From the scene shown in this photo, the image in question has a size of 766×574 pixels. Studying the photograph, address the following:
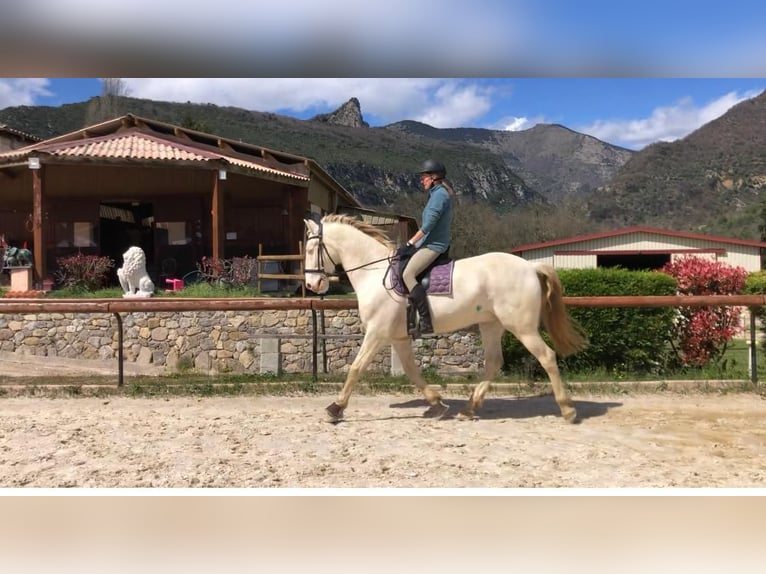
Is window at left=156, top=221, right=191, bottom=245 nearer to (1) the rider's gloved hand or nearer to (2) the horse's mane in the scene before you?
(2) the horse's mane

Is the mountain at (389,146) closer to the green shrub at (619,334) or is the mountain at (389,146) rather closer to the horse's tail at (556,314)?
the green shrub at (619,334)

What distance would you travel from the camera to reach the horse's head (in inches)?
207

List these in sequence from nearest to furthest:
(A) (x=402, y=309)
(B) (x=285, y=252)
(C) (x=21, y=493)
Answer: (C) (x=21, y=493) < (A) (x=402, y=309) < (B) (x=285, y=252)

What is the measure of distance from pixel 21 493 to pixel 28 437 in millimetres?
2047

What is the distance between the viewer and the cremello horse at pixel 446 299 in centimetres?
510

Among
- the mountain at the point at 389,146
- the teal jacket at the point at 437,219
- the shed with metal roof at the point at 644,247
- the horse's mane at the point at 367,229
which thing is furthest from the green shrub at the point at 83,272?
the mountain at the point at 389,146

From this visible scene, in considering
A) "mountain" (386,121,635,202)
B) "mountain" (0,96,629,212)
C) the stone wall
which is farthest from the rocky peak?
the stone wall

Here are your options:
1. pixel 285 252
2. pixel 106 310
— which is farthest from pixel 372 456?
pixel 285 252

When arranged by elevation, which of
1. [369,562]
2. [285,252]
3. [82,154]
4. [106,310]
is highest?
[82,154]

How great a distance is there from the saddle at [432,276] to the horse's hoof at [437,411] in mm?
1074

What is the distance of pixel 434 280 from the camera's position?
5098mm

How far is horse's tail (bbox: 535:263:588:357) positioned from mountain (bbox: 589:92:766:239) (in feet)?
151

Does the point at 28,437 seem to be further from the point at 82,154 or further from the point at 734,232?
the point at 734,232

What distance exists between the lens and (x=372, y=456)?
13.6ft
